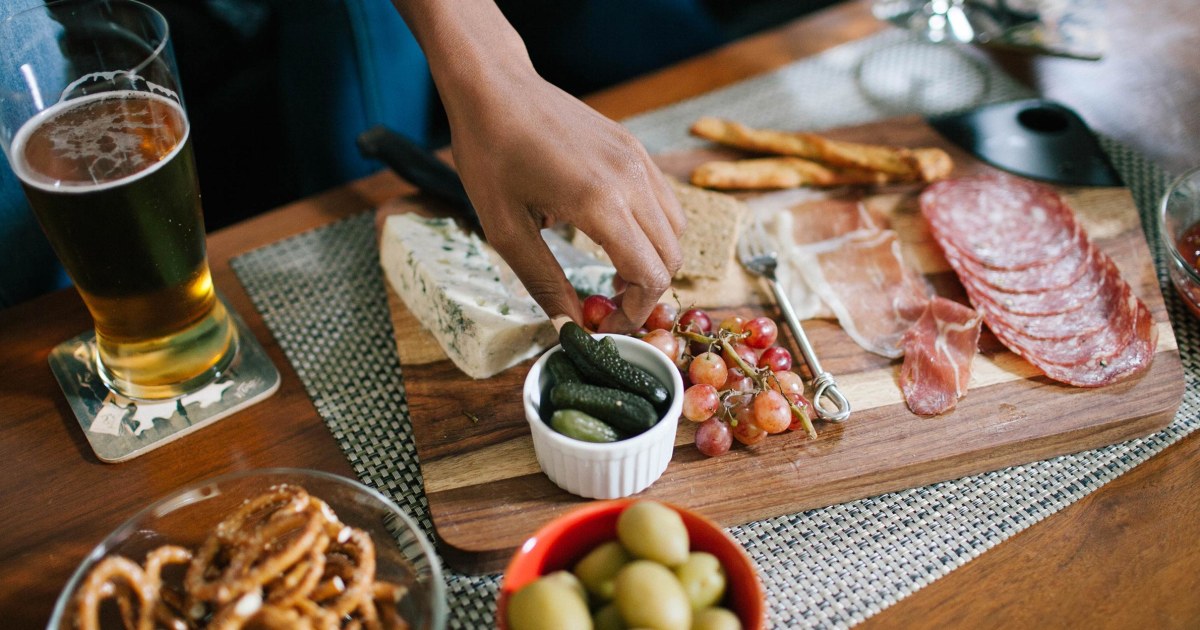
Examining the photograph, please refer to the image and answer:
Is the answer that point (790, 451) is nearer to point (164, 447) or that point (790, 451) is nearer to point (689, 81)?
point (164, 447)

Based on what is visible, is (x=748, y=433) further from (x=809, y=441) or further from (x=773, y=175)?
(x=773, y=175)

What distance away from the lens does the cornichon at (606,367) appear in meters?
1.03

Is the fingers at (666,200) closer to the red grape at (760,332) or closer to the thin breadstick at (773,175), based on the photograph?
the red grape at (760,332)

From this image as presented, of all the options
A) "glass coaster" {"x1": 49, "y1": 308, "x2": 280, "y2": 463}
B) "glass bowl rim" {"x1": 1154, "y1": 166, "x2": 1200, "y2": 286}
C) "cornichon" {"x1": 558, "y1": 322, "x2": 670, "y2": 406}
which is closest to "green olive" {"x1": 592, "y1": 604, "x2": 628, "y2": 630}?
"cornichon" {"x1": 558, "y1": 322, "x2": 670, "y2": 406}

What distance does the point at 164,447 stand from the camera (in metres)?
1.15

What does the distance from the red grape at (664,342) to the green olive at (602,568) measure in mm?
365

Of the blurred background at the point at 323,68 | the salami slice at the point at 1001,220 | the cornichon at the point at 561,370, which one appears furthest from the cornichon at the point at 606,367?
the blurred background at the point at 323,68

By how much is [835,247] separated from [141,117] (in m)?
1.00

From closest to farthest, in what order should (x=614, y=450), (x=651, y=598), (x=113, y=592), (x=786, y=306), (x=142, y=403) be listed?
(x=651, y=598) → (x=113, y=592) → (x=614, y=450) → (x=142, y=403) → (x=786, y=306)

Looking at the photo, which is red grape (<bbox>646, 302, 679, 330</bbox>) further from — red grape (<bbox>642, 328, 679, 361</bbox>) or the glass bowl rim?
the glass bowl rim

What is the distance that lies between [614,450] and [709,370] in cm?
21

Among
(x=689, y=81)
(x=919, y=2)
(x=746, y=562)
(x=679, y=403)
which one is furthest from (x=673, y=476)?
(x=919, y=2)

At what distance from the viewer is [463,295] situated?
1249 millimetres

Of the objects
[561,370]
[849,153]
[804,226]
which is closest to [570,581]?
[561,370]
